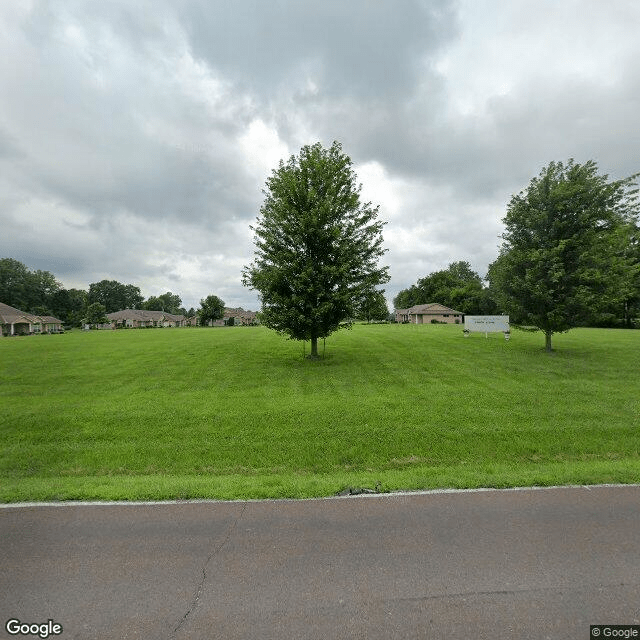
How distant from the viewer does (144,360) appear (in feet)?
57.9

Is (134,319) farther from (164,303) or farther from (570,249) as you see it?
(570,249)

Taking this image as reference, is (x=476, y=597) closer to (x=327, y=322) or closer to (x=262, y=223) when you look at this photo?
(x=327, y=322)

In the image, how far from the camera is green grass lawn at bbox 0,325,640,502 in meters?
6.39

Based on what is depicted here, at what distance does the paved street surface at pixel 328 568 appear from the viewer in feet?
10.2

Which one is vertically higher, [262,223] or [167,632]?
[262,223]

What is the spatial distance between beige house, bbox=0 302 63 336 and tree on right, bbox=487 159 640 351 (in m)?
77.8

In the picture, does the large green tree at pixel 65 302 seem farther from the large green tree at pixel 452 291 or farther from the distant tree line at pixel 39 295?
the large green tree at pixel 452 291

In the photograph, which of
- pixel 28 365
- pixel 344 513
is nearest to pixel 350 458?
pixel 344 513

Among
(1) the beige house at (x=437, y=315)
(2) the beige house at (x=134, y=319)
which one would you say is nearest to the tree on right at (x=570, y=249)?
(1) the beige house at (x=437, y=315)

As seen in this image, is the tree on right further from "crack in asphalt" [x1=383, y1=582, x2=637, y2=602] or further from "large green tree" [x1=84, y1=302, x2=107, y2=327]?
"large green tree" [x1=84, y1=302, x2=107, y2=327]

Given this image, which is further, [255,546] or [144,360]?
[144,360]

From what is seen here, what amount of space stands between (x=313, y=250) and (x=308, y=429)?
8.60 metres

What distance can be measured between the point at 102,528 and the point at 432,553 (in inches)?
167

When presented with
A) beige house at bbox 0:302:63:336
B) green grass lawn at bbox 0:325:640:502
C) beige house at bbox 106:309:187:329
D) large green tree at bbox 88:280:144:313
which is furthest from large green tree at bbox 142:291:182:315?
green grass lawn at bbox 0:325:640:502
